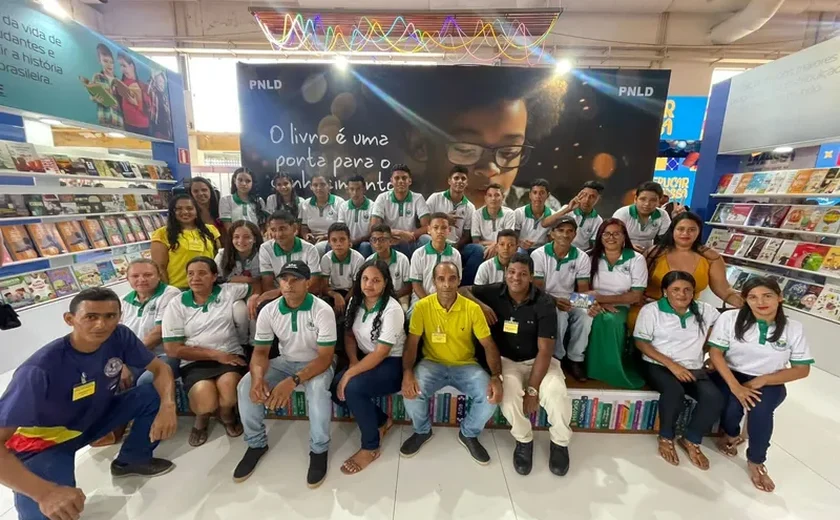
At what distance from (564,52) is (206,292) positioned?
7.47 metres

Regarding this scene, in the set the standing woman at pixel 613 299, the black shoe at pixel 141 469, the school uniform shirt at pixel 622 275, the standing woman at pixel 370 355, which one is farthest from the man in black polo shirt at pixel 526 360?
the black shoe at pixel 141 469

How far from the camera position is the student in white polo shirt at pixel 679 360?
6.79 ft

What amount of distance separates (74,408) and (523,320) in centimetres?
226

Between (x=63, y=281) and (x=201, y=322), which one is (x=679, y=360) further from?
(x=63, y=281)

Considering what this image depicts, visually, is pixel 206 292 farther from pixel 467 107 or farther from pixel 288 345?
pixel 467 107

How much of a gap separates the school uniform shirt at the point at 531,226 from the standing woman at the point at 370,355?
5.90 feet

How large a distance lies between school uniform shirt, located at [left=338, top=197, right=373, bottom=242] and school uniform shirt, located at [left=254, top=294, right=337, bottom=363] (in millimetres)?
1654

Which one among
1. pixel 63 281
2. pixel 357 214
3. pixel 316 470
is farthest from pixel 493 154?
pixel 63 281

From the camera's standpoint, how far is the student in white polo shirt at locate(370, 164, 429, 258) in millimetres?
3543

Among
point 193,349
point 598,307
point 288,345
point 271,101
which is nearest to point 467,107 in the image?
point 271,101

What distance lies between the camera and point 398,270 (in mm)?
2861

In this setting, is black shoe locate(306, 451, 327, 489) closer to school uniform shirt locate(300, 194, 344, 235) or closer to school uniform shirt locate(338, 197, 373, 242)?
school uniform shirt locate(338, 197, 373, 242)

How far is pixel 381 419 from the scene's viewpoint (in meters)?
2.27

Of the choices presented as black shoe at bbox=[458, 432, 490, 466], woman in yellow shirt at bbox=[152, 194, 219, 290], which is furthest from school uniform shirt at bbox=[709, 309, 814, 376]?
woman in yellow shirt at bbox=[152, 194, 219, 290]
